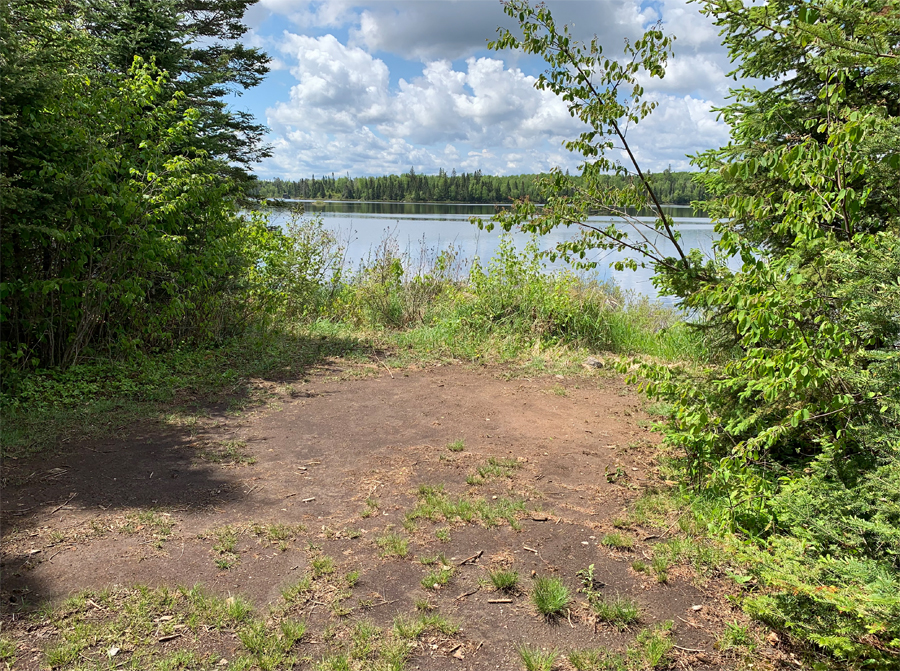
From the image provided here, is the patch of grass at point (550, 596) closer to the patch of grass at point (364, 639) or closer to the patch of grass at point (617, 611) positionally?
the patch of grass at point (617, 611)

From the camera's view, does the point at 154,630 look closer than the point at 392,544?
Yes

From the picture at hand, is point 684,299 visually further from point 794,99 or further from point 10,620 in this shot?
point 10,620

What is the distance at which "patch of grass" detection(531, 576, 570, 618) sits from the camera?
8.82ft

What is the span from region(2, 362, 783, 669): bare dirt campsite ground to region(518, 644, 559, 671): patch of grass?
0.12 ft

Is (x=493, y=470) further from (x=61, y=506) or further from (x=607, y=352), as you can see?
(x=607, y=352)

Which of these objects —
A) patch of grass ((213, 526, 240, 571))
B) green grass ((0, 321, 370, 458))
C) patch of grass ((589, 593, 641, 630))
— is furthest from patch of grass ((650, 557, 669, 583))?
green grass ((0, 321, 370, 458))

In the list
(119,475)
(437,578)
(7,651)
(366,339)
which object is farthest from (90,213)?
(437,578)

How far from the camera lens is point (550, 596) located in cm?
276

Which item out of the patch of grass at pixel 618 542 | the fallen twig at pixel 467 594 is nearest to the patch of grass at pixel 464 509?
the patch of grass at pixel 618 542

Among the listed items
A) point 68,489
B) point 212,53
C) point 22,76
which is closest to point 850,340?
point 68,489

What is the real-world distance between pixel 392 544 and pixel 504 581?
0.70 metres

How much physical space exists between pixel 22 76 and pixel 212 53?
11.7 m

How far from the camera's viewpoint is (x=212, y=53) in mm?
14820

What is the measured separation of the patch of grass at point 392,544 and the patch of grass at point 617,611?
3.43 feet
